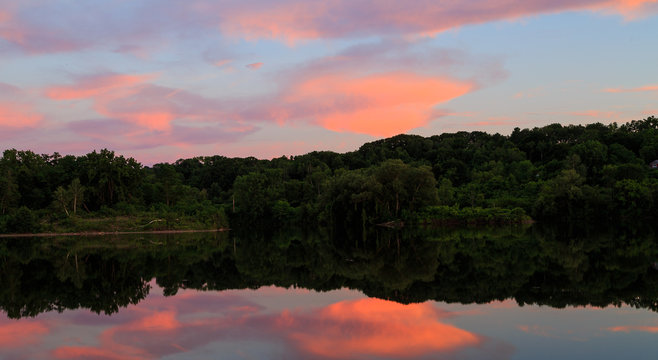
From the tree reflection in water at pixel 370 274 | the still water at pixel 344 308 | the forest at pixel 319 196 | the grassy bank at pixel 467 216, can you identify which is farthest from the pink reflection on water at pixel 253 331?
the grassy bank at pixel 467 216

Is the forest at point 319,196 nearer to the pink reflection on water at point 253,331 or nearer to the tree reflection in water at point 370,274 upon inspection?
the tree reflection in water at point 370,274

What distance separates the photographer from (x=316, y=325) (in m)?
12.4

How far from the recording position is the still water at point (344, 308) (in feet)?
33.8

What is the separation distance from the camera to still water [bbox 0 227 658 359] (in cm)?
1031

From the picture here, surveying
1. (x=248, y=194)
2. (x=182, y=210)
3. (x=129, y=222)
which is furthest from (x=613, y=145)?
(x=129, y=222)

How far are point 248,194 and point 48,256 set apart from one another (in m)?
57.0

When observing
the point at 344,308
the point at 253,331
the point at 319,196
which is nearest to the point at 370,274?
the point at 344,308

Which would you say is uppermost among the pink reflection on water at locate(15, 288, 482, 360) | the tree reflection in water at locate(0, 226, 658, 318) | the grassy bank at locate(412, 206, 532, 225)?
the pink reflection on water at locate(15, 288, 482, 360)

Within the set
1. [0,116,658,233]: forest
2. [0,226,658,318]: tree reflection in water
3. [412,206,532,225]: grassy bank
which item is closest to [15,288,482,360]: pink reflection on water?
[0,226,658,318]: tree reflection in water

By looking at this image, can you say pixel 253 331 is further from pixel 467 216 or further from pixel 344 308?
pixel 467 216

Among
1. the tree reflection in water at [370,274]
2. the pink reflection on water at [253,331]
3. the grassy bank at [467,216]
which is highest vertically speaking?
the pink reflection on water at [253,331]

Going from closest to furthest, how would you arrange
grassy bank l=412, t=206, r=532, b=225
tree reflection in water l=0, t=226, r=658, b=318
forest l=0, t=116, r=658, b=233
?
tree reflection in water l=0, t=226, r=658, b=318, forest l=0, t=116, r=658, b=233, grassy bank l=412, t=206, r=532, b=225

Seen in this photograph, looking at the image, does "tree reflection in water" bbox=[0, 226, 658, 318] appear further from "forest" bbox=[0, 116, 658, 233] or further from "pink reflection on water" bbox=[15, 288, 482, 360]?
"forest" bbox=[0, 116, 658, 233]

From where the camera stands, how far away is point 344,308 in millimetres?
14180
